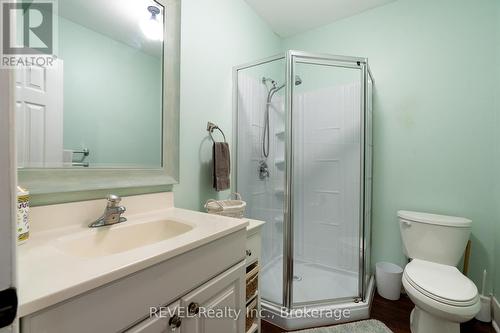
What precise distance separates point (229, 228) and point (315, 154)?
133 cm

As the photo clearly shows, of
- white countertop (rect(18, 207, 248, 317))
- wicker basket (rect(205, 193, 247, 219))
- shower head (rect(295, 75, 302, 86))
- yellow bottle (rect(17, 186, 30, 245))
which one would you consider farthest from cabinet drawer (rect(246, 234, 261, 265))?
shower head (rect(295, 75, 302, 86))

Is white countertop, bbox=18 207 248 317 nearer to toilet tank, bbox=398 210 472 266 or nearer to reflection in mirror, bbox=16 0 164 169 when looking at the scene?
reflection in mirror, bbox=16 0 164 169

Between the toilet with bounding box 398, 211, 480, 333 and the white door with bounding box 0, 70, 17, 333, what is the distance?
170cm

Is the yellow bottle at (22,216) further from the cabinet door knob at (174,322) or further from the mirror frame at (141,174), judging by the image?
the cabinet door knob at (174,322)

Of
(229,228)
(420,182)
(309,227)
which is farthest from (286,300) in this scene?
(420,182)

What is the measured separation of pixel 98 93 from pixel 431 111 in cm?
230

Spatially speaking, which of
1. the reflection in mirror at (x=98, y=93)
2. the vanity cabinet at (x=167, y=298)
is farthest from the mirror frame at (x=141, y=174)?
the vanity cabinet at (x=167, y=298)

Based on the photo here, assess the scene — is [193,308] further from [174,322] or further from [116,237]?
[116,237]

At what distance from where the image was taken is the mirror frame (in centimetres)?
85

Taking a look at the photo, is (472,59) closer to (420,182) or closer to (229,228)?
(420,182)

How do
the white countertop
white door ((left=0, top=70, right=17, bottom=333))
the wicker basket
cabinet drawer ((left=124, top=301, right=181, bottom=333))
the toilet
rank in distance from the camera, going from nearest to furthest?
1. white door ((left=0, top=70, right=17, bottom=333))
2. the white countertop
3. cabinet drawer ((left=124, top=301, right=181, bottom=333))
4. the toilet
5. the wicker basket

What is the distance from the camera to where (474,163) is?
1716 mm

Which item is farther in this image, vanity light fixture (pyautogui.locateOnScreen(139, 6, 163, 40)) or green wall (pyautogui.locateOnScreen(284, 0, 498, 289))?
green wall (pyautogui.locateOnScreen(284, 0, 498, 289))

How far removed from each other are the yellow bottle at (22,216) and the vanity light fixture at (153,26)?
96 centimetres
